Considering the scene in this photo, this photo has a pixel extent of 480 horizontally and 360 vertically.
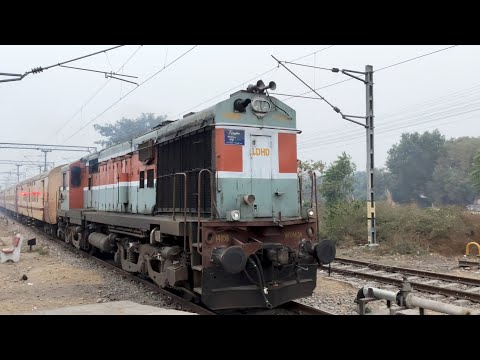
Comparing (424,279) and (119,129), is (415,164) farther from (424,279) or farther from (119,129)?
(424,279)

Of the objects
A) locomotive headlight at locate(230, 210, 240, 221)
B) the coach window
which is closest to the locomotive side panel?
the coach window

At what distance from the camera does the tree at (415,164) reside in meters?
61.4

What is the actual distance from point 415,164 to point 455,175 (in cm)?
784

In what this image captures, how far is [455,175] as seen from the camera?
55344 millimetres

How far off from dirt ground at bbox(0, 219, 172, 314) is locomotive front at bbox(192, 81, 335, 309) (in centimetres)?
204

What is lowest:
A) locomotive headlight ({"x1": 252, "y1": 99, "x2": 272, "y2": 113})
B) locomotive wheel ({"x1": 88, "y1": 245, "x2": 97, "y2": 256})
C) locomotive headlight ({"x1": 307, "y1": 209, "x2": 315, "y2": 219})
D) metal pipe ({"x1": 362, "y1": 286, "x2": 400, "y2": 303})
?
locomotive wheel ({"x1": 88, "y1": 245, "x2": 97, "y2": 256})

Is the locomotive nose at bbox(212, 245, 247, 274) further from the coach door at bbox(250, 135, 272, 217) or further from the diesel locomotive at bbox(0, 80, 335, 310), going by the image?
the coach door at bbox(250, 135, 272, 217)

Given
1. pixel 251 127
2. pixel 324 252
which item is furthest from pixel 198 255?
pixel 251 127

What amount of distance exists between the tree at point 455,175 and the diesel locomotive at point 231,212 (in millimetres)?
52577

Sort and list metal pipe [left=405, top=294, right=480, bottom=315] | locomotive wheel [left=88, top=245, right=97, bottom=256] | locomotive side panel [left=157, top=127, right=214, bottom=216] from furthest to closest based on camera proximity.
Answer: locomotive wheel [left=88, top=245, right=97, bottom=256], locomotive side panel [left=157, top=127, right=214, bottom=216], metal pipe [left=405, top=294, right=480, bottom=315]

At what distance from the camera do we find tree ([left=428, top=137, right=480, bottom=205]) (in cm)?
5500

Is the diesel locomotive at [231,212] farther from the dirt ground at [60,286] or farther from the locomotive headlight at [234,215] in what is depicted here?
the dirt ground at [60,286]

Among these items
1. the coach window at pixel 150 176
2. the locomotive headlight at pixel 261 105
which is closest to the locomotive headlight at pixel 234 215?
the locomotive headlight at pixel 261 105
